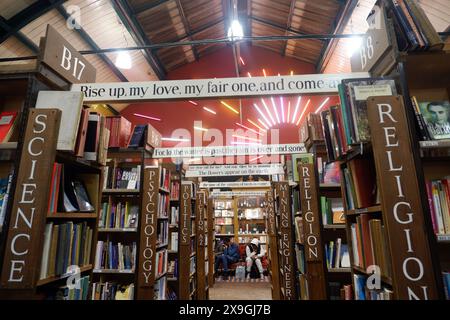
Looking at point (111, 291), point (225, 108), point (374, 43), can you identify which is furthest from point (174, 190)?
point (225, 108)

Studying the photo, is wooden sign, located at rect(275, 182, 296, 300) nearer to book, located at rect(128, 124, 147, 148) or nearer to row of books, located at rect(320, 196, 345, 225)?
row of books, located at rect(320, 196, 345, 225)

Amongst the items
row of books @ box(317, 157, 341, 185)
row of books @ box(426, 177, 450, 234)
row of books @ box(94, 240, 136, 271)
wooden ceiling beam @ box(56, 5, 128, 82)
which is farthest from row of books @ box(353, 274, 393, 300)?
wooden ceiling beam @ box(56, 5, 128, 82)

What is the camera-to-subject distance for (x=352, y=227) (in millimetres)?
1755

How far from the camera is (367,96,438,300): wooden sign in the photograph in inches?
46.3

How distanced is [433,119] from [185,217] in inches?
148

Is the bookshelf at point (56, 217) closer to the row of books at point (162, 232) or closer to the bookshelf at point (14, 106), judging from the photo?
the bookshelf at point (14, 106)

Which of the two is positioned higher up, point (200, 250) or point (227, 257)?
point (200, 250)

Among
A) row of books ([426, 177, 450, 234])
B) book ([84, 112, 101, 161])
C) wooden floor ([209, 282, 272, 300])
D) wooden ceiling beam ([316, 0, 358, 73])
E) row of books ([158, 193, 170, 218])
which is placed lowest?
wooden floor ([209, 282, 272, 300])

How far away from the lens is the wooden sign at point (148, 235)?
3211mm

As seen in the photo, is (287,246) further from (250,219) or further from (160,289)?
(250,219)

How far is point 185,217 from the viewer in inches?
183

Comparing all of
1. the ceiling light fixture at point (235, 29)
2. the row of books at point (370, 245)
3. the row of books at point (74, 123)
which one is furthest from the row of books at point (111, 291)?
the ceiling light fixture at point (235, 29)

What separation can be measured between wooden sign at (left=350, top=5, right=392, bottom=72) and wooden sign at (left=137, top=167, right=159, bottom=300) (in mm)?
2479
